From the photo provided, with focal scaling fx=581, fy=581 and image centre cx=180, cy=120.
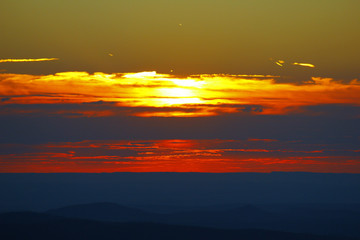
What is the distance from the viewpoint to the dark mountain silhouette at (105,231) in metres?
142

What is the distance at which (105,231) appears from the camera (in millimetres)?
151250

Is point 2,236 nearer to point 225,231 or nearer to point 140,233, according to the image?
point 140,233

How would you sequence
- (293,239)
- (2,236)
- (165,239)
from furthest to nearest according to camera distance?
(293,239)
(165,239)
(2,236)

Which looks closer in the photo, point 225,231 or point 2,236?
point 2,236

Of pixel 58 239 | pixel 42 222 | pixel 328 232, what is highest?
pixel 328 232

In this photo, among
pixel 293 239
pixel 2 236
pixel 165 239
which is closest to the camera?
pixel 2 236

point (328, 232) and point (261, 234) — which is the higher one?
point (328, 232)

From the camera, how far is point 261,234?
160500 millimetres

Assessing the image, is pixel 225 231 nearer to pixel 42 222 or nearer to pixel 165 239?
pixel 165 239

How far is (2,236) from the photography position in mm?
137375

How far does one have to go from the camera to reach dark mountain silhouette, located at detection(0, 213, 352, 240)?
141625 mm

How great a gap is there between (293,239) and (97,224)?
2093 inches

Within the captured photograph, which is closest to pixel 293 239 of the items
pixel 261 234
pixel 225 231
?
pixel 261 234

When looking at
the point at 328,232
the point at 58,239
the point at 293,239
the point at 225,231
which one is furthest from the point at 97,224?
the point at 328,232
